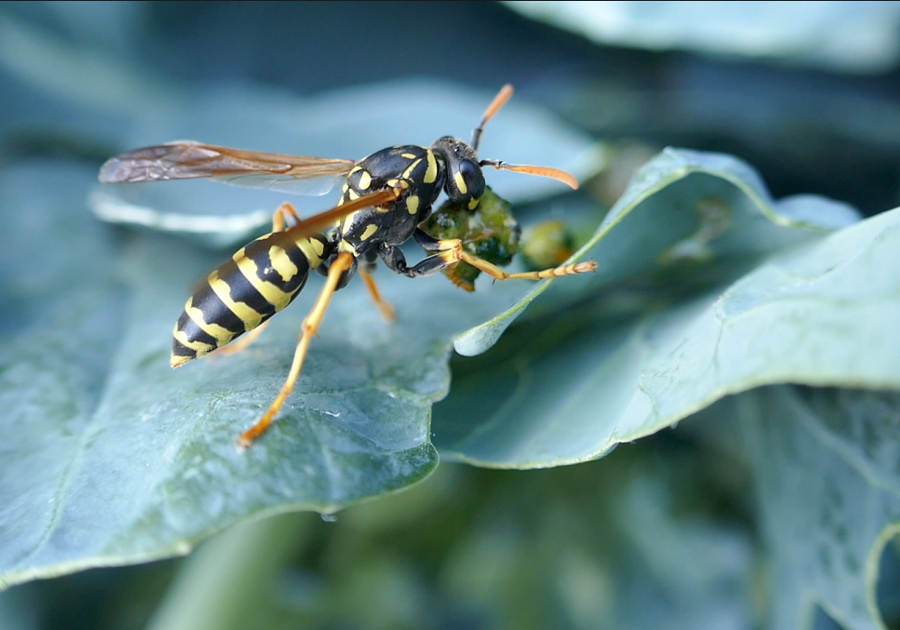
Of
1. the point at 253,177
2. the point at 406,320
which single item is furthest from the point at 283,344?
the point at 253,177

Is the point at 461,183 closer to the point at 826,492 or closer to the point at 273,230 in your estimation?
the point at 273,230

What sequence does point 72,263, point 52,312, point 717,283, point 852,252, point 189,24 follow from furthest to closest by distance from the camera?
point 189,24 < point 72,263 < point 52,312 < point 717,283 < point 852,252

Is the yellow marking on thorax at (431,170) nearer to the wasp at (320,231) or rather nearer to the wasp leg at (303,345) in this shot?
the wasp at (320,231)

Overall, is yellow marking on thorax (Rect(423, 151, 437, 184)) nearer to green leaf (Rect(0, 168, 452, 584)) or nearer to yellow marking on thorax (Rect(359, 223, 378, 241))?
yellow marking on thorax (Rect(359, 223, 378, 241))

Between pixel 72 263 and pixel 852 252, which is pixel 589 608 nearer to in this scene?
pixel 852 252

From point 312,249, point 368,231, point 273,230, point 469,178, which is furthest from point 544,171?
point 273,230

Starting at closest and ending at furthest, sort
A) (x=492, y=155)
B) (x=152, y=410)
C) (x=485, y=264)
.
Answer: (x=152, y=410) < (x=485, y=264) < (x=492, y=155)
